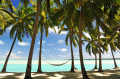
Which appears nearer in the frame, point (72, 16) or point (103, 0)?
point (103, 0)

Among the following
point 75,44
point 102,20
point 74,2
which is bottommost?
point 75,44

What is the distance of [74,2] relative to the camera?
12344 mm

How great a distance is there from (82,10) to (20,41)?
13332 millimetres

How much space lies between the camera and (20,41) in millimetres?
21859

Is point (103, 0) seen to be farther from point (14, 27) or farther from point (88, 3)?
point (14, 27)

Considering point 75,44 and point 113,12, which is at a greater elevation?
point 113,12

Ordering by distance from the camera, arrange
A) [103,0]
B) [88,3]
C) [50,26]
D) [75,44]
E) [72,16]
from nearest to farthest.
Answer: [103,0] → [88,3] → [72,16] → [50,26] → [75,44]

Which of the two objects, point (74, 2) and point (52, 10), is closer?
point (74, 2)

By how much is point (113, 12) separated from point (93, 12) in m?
2.20

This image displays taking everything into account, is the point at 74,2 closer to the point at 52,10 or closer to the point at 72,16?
the point at 72,16

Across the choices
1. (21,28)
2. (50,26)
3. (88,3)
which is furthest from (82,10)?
(21,28)

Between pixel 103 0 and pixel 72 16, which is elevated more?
pixel 103 0

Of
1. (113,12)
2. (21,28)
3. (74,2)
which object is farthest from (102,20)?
(21,28)

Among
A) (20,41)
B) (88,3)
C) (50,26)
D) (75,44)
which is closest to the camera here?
(88,3)
